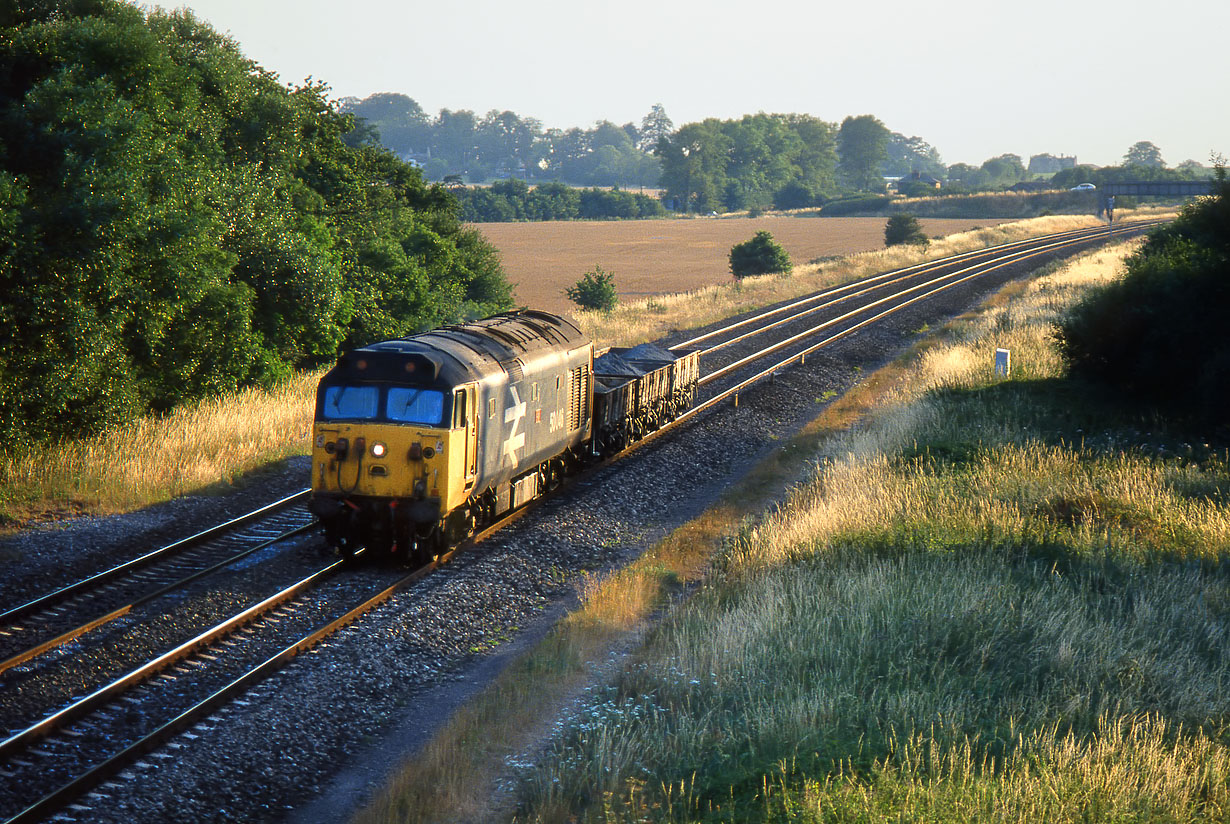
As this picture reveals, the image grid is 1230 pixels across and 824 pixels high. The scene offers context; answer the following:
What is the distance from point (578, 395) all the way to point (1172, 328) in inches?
533

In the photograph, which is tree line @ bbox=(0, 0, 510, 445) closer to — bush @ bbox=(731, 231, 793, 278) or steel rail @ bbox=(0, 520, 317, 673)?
steel rail @ bbox=(0, 520, 317, 673)

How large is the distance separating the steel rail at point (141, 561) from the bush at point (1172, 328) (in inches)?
729

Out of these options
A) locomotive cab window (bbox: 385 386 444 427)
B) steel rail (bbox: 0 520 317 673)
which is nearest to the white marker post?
locomotive cab window (bbox: 385 386 444 427)

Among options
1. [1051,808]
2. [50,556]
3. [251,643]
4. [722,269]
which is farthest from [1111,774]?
[722,269]

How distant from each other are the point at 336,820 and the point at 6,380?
12.2m

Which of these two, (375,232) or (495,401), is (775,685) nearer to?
(495,401)

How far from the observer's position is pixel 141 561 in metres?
14.0

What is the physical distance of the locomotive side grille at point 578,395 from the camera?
1881 cm

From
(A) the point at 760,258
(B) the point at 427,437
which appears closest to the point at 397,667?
Result: (B) the point at 427,437

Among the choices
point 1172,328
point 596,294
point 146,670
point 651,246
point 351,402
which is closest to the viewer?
point 146,670

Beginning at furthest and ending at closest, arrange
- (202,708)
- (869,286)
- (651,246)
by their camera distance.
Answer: (651,246) → (869,286) → (202,708)

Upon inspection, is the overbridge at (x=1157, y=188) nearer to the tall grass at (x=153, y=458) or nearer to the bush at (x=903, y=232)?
the bush at (x=903, y=232)

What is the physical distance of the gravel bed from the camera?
8789 millimetres

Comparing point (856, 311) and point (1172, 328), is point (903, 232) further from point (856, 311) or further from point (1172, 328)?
point (1172, 328)
